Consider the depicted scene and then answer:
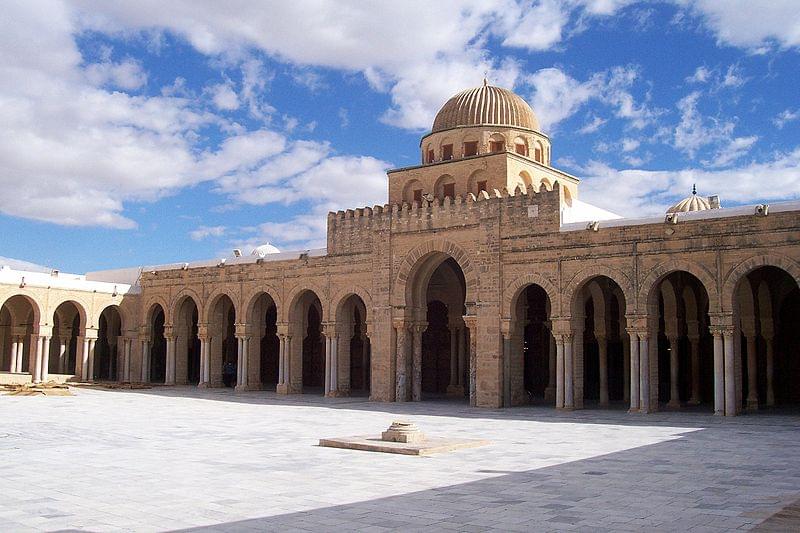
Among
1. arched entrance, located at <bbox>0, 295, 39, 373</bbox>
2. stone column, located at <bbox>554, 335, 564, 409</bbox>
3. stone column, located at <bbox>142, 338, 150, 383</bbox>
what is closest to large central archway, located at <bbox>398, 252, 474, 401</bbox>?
stone column, located at <bbox>554, 335, 564, 409</bbox>

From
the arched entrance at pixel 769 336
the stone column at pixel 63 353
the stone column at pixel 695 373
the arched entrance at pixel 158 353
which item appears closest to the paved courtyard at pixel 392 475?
the arched entrance at pixel 769 336

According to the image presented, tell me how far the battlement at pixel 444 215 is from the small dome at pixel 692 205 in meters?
5.90

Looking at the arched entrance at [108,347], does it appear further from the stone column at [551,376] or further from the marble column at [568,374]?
the marble column at [568,374]

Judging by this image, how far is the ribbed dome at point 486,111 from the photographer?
26266 millimetres

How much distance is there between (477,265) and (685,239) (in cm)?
581

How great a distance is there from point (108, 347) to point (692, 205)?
26.7 metres

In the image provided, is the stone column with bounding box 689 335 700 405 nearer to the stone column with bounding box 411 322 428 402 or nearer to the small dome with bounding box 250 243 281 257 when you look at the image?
the stone column with bounding box 411 322 428 402

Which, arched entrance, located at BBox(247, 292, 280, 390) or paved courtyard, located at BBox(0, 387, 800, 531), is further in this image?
arched entrance, located at BBox(247, 292, 280, 390)

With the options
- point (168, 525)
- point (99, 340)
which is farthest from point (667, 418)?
point (99, 340)

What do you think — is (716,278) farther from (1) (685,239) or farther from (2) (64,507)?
(2) (64,507)

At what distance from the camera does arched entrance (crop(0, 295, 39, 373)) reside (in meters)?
32.5

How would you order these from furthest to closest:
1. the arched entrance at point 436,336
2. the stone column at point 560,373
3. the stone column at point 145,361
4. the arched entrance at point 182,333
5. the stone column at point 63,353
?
the stone column at point 63,353 < the stone column at point 145,361 < the arched entrance at point 182,333 < the arched entrance at point 436,336 < the stone column at point 560,373

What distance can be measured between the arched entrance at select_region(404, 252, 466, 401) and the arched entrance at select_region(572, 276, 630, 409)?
3.19 metres

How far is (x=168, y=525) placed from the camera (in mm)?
6871
